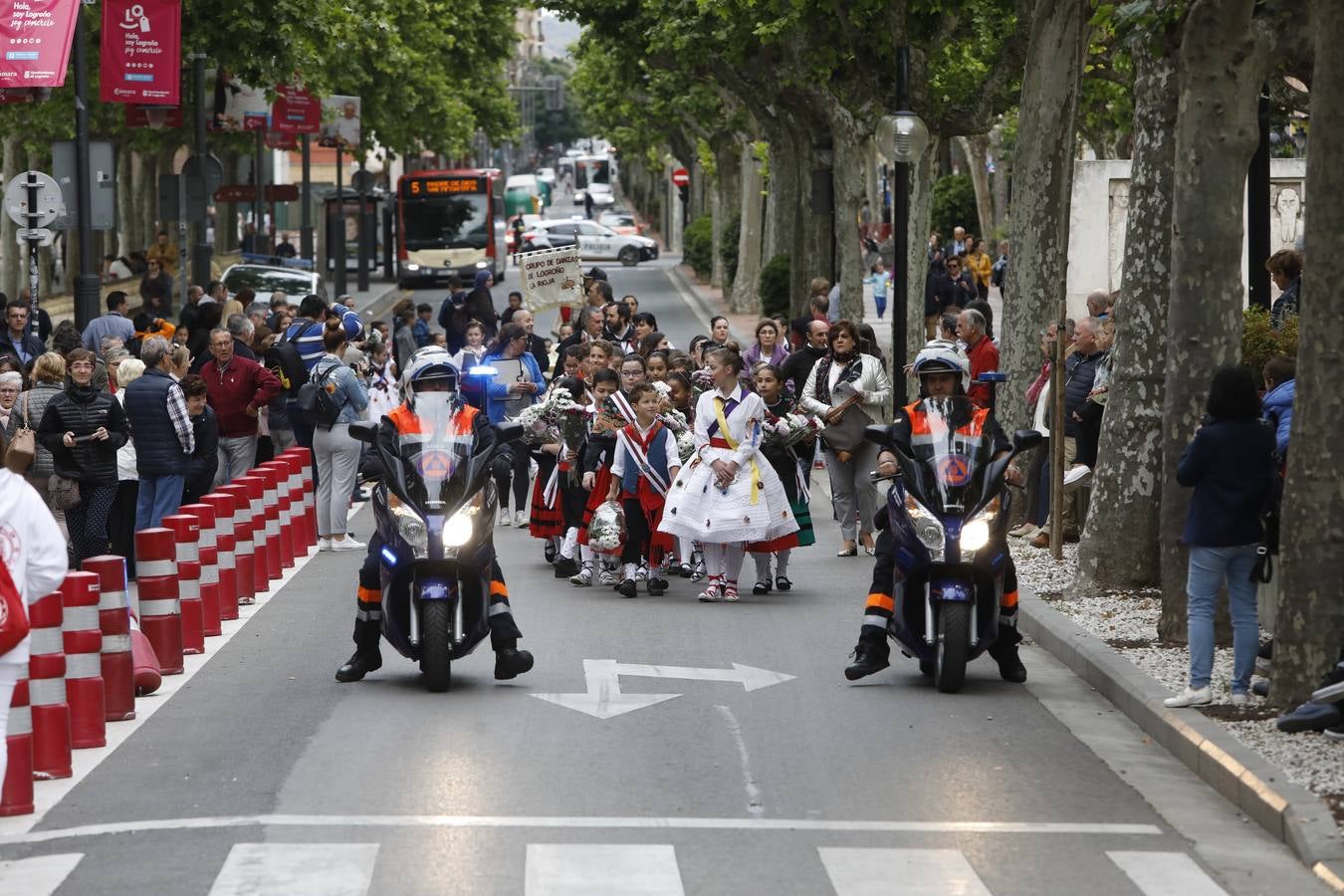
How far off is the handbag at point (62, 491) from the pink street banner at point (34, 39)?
284 inches

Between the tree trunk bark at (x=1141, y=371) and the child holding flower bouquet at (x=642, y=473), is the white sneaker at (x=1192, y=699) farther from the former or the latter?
the child holding flower bouquet at (x=642, y=473)

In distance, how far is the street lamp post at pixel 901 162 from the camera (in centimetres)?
2169

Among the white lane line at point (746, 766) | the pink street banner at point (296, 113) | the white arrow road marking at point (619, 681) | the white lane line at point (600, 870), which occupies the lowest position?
the white arrow road marking at point (619, 681)

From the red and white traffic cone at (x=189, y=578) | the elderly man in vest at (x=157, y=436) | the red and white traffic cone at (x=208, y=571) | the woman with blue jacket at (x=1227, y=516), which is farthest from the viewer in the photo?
the elderly man in vest at (x=157, y=436)

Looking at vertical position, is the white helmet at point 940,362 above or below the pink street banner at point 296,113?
below

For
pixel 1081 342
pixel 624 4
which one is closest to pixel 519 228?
pixel 624 4

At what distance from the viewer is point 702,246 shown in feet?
226

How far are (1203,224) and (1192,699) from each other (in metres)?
2.93

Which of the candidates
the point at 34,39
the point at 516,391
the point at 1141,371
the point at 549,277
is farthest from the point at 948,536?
the point at 549,277

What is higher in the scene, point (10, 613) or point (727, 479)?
point (10, 613)

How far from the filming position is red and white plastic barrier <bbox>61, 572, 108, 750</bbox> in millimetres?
9617

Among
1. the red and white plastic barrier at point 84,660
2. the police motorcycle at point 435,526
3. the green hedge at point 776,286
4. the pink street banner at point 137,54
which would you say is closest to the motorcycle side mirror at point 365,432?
the police motorcycle at point 435,526

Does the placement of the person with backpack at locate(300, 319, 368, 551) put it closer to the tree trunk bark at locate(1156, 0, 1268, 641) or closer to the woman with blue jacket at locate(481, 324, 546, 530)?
the woman with blue jacket at locate(481, 324, 546, 530)

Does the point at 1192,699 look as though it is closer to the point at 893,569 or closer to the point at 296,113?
the point at 893,569
